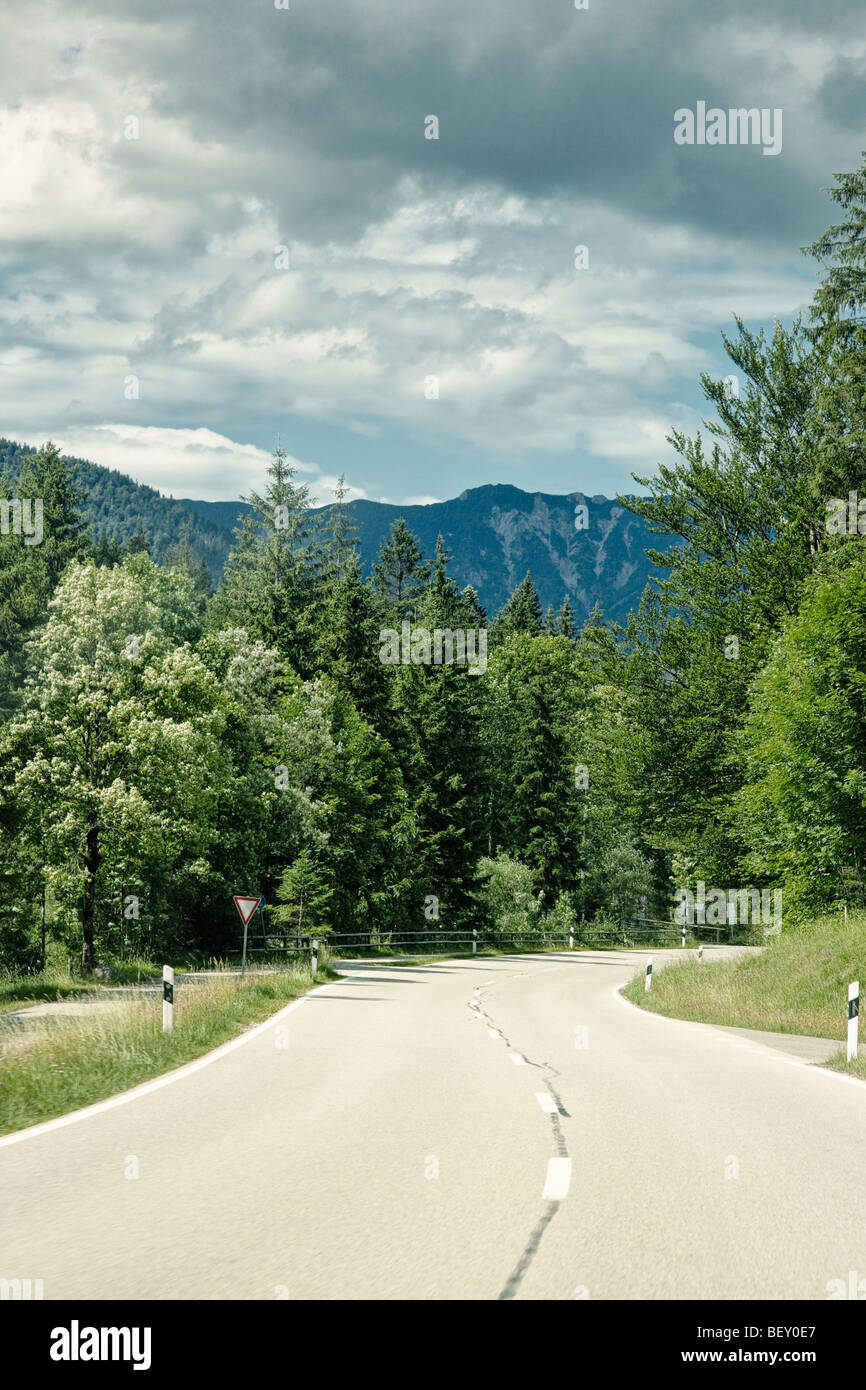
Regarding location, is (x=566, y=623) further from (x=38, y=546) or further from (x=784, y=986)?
(x=784, y=986)

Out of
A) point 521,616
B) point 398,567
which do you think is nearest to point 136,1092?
point 398,567

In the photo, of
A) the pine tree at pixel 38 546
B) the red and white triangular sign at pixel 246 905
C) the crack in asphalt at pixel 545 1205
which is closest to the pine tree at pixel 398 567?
the pine tree at pixel 38 546

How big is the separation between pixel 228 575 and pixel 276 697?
36779 mm

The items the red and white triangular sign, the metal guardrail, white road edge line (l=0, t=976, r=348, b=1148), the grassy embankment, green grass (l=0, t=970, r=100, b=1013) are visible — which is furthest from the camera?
the metal guardrail

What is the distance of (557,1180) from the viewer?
7332 mm

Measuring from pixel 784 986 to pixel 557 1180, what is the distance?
1813cm

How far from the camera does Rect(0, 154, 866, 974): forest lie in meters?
33.2

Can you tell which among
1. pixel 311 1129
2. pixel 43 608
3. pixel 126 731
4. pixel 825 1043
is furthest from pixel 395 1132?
pixel 43 608

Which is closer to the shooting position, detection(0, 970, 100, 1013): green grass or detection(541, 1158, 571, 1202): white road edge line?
detection(541, 1158, 571, 1202): white road edge line

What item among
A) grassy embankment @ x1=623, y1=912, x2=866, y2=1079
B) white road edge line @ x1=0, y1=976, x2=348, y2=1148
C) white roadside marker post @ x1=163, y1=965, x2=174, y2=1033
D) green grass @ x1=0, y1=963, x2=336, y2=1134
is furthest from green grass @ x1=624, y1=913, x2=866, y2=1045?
white roadside marker post @ x1=163, y1=965, x2=174, y2=1033

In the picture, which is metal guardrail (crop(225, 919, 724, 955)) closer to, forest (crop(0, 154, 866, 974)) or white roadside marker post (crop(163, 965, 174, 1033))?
forest (crop(0, 154, 866, 974))

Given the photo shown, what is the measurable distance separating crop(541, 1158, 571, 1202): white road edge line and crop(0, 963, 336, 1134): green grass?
4.11 meters

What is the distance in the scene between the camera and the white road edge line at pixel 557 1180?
6.84 meters

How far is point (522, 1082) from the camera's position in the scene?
12648mm
